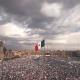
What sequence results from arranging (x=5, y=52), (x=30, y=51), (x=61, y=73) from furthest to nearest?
(x=30, y=51)
(x=5, y=52)
(x=61, y=73)

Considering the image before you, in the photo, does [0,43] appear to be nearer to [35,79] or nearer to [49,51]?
[49,51]

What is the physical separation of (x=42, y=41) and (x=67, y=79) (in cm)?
1313

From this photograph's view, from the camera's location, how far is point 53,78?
2422 centimetres

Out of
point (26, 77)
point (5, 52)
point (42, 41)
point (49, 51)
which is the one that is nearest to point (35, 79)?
point (26, 77)

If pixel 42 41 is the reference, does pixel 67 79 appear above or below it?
below

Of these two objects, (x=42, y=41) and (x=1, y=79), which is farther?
(x=42, y=41)

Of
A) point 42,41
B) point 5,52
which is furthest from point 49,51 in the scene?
point 42,41

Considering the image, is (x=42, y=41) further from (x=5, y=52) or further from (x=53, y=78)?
(x=5, y=52)

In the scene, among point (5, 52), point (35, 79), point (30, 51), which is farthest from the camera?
point (30, 51)

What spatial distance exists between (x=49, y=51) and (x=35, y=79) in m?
48.9

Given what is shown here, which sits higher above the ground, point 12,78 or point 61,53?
point 61,53

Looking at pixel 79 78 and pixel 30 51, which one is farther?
pixel 30 51

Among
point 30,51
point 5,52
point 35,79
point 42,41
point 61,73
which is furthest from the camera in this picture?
point 30,51

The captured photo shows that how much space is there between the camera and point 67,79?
935 inches
